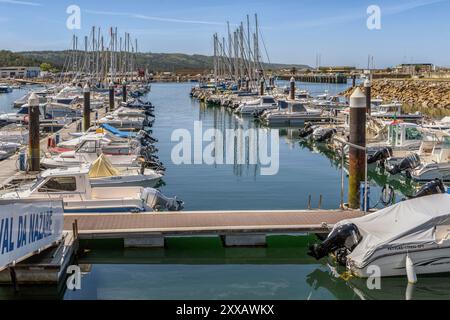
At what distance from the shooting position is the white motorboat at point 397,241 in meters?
14.7

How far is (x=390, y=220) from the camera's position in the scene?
1545 cm

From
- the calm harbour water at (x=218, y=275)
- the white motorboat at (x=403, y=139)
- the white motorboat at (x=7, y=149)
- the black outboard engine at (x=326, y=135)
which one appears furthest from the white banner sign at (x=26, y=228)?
the black outboard engine at (x=326, y=135)

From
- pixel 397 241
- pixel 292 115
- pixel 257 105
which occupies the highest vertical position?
pixel 257 105

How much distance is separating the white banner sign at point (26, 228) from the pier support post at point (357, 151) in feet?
29.2

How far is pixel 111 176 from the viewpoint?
74.9 ft

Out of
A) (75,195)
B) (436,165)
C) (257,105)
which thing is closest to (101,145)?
(75,195)

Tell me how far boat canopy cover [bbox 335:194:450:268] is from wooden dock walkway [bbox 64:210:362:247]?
5.66 ft

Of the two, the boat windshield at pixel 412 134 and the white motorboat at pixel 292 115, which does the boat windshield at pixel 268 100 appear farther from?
the boat windshield at pixel 412 134

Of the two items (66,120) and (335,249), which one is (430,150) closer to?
(335,249)

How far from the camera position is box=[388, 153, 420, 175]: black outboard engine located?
28422 mm

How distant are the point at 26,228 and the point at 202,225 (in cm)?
526

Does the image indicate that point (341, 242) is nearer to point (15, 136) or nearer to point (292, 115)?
point (15, 136)
